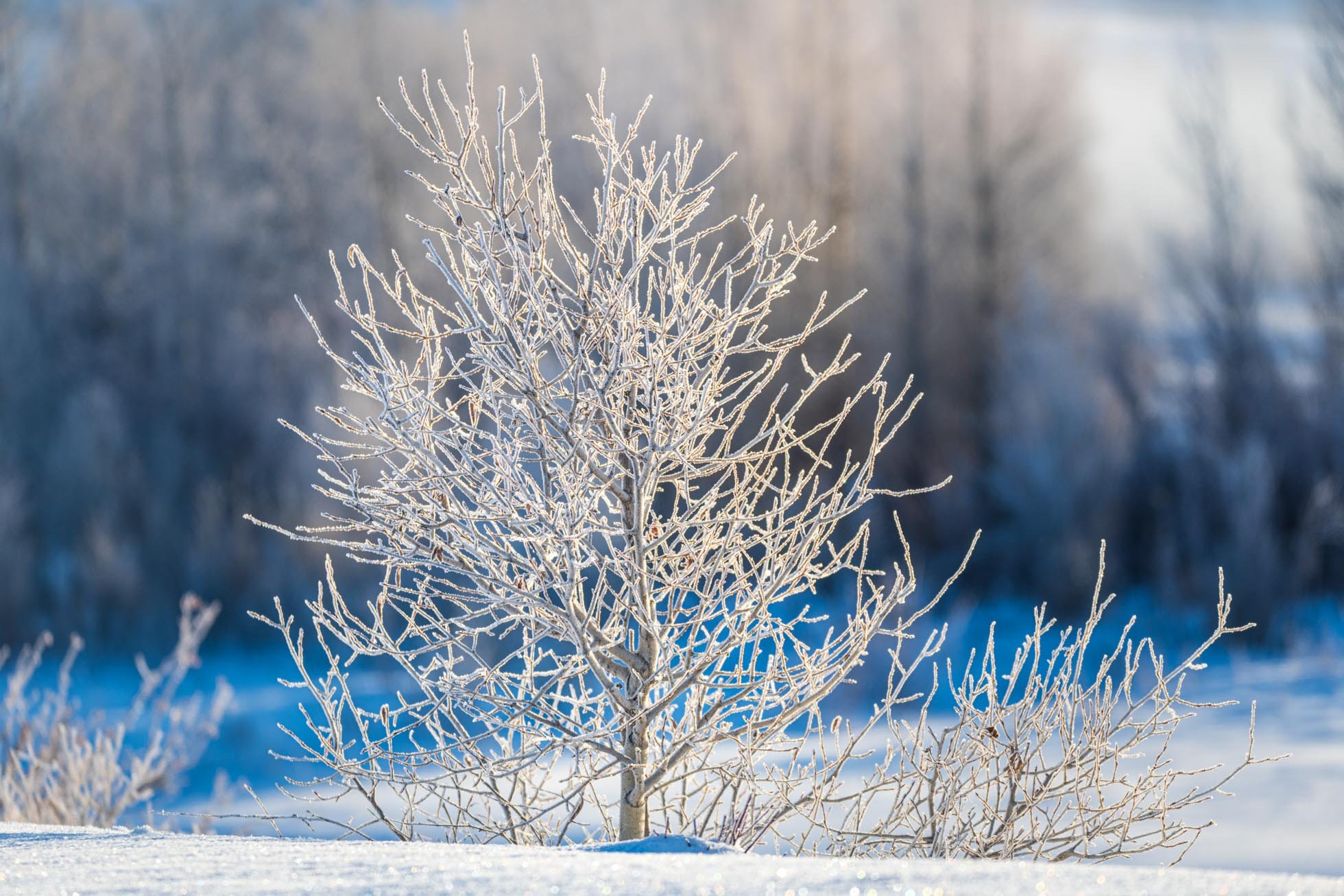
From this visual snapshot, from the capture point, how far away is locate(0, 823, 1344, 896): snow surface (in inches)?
82.7

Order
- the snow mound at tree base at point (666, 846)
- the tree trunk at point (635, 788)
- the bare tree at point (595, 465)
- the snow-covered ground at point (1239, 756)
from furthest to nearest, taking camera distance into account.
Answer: the snow-covered ground at point (1239, 756) < the tree trunk at point (635, 788) < the bare tree at point (595, 465) < the snow mound at tree base at point (666, 846)

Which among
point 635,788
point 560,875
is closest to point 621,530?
point 635,788

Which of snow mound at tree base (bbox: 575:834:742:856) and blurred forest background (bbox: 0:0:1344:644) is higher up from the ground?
blurred forest background (bbox: 0:0:1344:644)

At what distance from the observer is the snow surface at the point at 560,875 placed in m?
2.10

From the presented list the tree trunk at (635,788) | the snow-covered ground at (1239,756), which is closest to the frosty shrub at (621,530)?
the tree trunk at (635,788)

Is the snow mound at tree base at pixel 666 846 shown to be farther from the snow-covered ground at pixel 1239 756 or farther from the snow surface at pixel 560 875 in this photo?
the snow-covered ground at pixel 1239 756

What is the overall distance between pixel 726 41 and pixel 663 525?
14.8 m

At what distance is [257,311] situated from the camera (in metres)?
19.9

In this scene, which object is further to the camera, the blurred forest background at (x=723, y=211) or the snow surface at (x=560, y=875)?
the blurred forest background at (x=723, y=211)

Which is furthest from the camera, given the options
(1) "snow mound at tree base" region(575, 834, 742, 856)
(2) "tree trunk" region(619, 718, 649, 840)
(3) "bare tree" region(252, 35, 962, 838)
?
(2) "tree trunk" region(619, 718, 649, 840)

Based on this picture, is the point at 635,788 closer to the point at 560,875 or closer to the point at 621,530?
the point at 621,530

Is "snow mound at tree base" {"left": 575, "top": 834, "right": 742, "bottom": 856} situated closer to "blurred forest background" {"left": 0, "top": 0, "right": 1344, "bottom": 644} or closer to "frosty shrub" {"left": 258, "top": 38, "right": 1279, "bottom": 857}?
"frosty shrub" {"left": 258, "top": 38, "right": 1279, "bottom": 857}

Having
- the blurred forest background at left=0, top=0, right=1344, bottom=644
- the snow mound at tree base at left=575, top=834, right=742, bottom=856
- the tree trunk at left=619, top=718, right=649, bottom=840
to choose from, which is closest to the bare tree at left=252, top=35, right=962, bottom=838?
the tree trunk at left=619, top=718, right=649, bottom=840

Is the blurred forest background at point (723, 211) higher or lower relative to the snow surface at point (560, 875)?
higher
